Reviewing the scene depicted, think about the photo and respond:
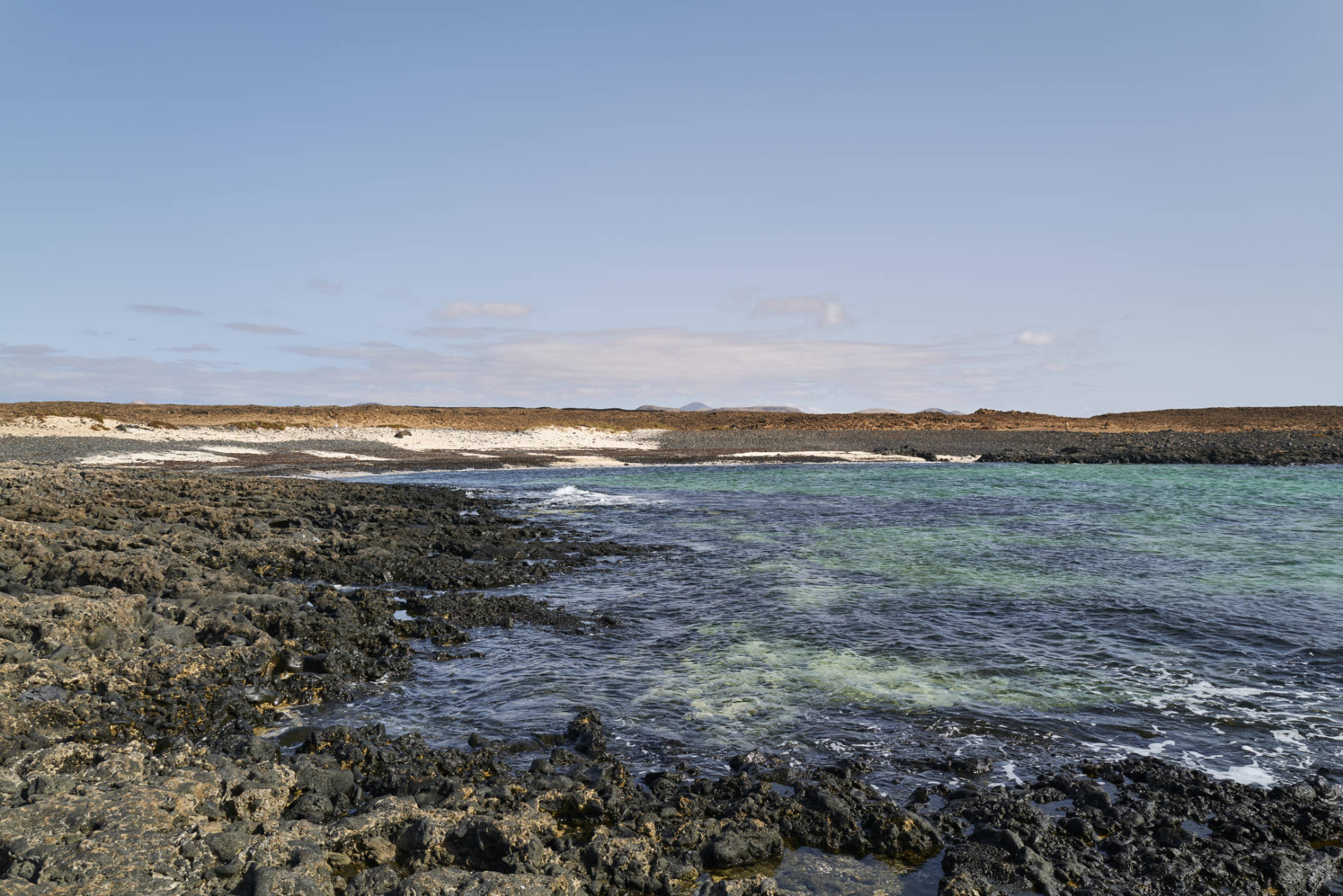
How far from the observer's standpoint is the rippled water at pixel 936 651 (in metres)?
7.83

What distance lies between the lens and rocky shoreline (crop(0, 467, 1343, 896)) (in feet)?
16.7

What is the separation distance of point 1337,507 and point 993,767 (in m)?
29.1

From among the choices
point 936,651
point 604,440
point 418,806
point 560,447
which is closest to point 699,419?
point 604,440

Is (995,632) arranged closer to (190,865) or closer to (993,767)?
(993,767)

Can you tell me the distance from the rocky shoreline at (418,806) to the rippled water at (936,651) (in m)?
0.67

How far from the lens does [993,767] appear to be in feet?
23.4

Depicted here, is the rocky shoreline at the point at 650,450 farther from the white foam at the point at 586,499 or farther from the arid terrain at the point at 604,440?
the white foam at the point at 586,499

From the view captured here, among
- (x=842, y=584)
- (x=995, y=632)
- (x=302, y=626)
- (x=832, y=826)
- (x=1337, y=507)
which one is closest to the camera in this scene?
(x=832, y=826)

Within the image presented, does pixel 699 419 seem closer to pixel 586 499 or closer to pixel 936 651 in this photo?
pixel 586 499

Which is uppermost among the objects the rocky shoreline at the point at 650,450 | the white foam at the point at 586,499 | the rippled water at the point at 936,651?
the rocky shoreline at the point at 650,450

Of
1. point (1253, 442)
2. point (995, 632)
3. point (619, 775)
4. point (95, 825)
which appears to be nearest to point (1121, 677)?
point (995, 632)

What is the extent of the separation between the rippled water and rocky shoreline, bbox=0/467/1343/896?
67cm

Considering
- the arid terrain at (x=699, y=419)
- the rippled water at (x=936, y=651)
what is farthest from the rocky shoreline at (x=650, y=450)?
the rippled water at (x=936, y=651)

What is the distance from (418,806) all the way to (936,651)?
294 inches
